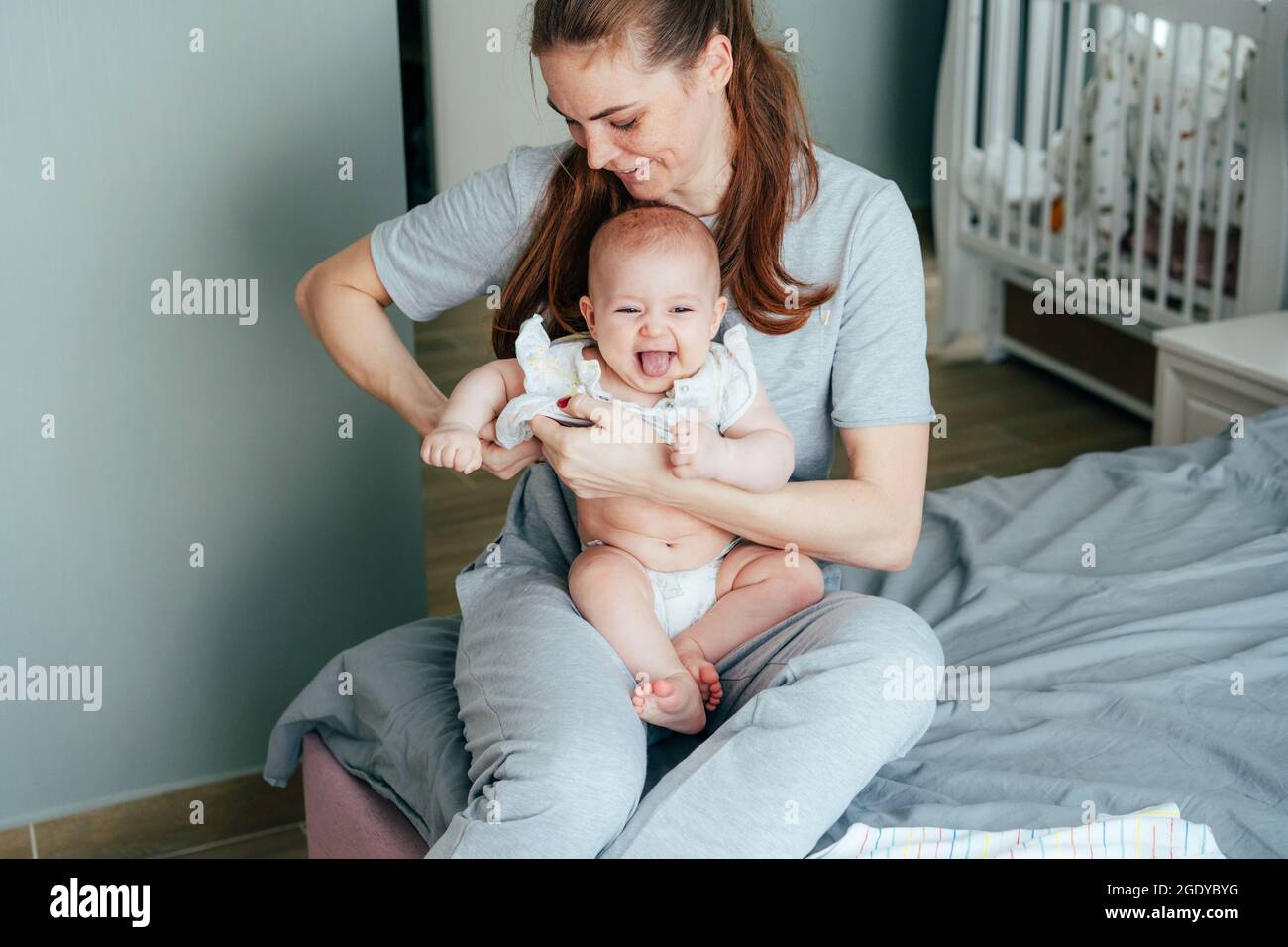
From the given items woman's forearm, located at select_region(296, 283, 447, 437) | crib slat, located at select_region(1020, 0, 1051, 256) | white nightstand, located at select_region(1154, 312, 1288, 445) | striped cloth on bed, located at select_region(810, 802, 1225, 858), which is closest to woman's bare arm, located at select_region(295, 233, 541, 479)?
woman's forearm, located at select_region(296, 283, 447, 437)

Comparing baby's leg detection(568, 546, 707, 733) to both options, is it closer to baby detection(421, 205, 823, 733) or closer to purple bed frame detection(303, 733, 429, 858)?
baby detection(421, 205, 823, 733)

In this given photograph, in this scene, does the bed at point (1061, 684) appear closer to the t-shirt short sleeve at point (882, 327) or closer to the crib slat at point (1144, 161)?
the t-shirt short sleeve at point (882, 327)

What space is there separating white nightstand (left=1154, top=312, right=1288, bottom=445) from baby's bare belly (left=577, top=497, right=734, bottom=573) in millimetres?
1325

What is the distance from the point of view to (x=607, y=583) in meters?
1.40

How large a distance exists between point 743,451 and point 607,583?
7.5 inches

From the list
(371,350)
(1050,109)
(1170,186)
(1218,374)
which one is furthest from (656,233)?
(1050,109)

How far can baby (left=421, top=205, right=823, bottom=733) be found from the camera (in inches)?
53.7

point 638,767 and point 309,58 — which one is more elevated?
point 309,58

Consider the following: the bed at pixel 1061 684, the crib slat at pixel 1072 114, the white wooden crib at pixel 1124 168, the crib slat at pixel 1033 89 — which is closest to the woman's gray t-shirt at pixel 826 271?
the bed at pixel 1061 684

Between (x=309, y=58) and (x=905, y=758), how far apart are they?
1166mm

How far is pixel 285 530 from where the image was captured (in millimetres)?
2008
